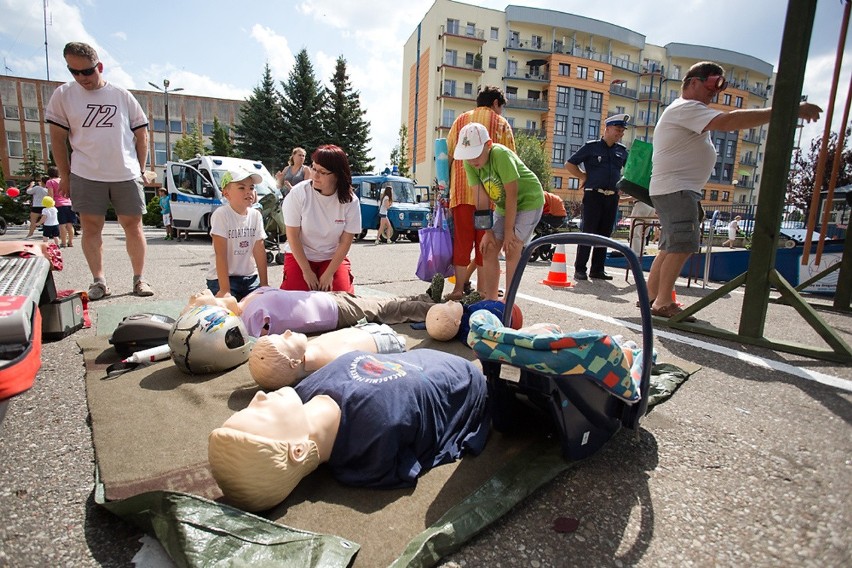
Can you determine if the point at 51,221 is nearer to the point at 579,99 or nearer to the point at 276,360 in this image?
the point at 276,360

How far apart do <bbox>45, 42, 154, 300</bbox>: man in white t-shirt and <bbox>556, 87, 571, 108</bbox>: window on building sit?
48514 mm

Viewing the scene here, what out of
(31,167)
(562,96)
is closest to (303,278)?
(31,167)

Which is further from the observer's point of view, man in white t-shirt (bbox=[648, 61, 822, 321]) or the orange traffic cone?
the orange traffic cone

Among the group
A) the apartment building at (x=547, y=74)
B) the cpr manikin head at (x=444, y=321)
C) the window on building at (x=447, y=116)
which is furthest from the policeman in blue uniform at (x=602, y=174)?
the window on building at (x=447, y=116)

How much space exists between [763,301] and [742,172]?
66.0 metres

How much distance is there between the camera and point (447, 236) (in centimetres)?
467

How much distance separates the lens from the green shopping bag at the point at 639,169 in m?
4.64

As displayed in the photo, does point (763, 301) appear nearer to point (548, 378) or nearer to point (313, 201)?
point (548, 378)

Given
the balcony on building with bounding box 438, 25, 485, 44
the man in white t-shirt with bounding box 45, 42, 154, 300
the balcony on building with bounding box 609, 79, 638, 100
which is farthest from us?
the balcony on building with bounding box 609, 79, 638, 100

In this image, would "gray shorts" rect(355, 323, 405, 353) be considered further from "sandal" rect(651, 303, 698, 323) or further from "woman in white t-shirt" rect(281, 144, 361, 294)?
"sandal" rect(651, 303, 698, 323)

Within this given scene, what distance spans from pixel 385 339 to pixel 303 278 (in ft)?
5.00

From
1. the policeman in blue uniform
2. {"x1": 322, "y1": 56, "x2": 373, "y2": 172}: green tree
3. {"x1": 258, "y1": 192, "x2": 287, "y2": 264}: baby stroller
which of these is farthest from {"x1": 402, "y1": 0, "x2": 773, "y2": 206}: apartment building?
the policeman in blue uniform

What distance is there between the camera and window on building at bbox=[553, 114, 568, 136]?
4718cm

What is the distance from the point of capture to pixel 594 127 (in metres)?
48.6
